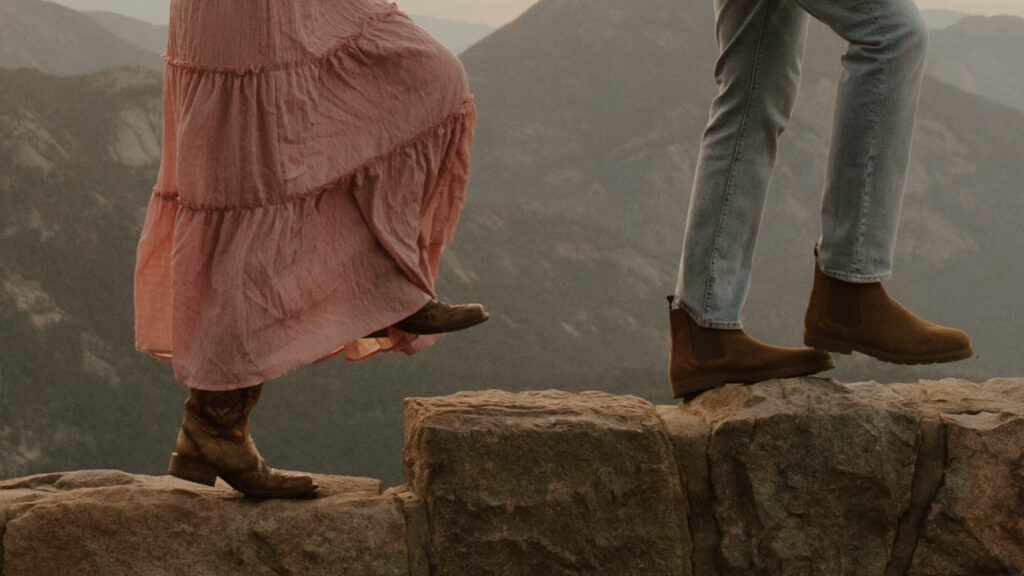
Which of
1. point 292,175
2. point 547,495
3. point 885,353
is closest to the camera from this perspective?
point 292,175

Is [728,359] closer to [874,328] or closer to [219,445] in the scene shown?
[874,328]

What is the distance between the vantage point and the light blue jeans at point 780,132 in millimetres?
2076

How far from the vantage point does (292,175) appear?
200 centimetres

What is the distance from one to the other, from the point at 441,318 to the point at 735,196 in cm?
62

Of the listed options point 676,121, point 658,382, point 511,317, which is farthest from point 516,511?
point 676,121

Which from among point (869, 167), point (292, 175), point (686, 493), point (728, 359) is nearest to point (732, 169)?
point (869, 167)

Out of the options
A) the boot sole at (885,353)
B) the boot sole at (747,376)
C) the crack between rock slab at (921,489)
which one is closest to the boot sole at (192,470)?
the boot sole at (747,376)

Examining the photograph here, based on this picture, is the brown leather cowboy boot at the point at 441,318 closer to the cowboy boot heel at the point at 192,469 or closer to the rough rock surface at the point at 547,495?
the rough rock surface at the point at 547,495

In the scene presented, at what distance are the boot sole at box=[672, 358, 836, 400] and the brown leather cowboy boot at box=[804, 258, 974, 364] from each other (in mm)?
50

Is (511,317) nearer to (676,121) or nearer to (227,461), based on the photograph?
(676,121)

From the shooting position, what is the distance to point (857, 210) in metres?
2.14

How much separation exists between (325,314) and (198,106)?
0.42 m

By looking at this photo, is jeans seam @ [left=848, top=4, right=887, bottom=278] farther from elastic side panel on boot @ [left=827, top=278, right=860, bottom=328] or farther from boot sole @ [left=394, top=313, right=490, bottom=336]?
boot sole @ [left=394, top=313, right=490, bottom=336]

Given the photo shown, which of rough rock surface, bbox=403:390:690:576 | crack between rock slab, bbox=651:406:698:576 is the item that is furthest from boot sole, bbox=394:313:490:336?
crack between rock slab, bbox=651:406:698:576
